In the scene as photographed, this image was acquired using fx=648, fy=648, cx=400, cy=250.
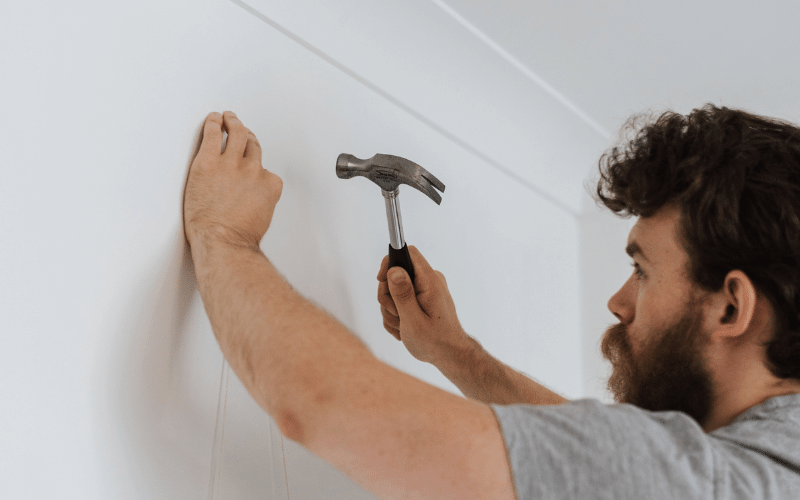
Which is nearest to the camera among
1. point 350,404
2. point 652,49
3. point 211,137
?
point 350,404

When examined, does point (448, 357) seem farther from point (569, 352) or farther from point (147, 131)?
point (569, 352)

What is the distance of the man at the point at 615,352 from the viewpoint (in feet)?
2.10

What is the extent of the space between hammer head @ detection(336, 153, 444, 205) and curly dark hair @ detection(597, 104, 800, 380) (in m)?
0.34

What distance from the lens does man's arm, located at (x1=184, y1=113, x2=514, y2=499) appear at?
24.7 inches

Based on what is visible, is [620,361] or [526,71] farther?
[526,71]

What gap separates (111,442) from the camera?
28.1 inches

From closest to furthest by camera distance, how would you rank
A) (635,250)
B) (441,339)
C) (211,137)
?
(211,137) < (635,250) < (441,339)

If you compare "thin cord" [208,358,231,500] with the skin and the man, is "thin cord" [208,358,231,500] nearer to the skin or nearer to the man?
the man

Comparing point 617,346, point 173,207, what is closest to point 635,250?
point 617,346

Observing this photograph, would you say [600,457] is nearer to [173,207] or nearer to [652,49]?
[173,207]

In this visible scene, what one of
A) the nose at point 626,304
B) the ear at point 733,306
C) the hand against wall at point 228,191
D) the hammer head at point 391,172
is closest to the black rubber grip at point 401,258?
the hammer head at point 391,172

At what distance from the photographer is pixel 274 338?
68 cm

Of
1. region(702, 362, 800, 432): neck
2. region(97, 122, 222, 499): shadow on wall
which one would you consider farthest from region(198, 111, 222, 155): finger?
region(702, 362, 800, 432): neck

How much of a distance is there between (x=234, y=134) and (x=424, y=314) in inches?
17.1
